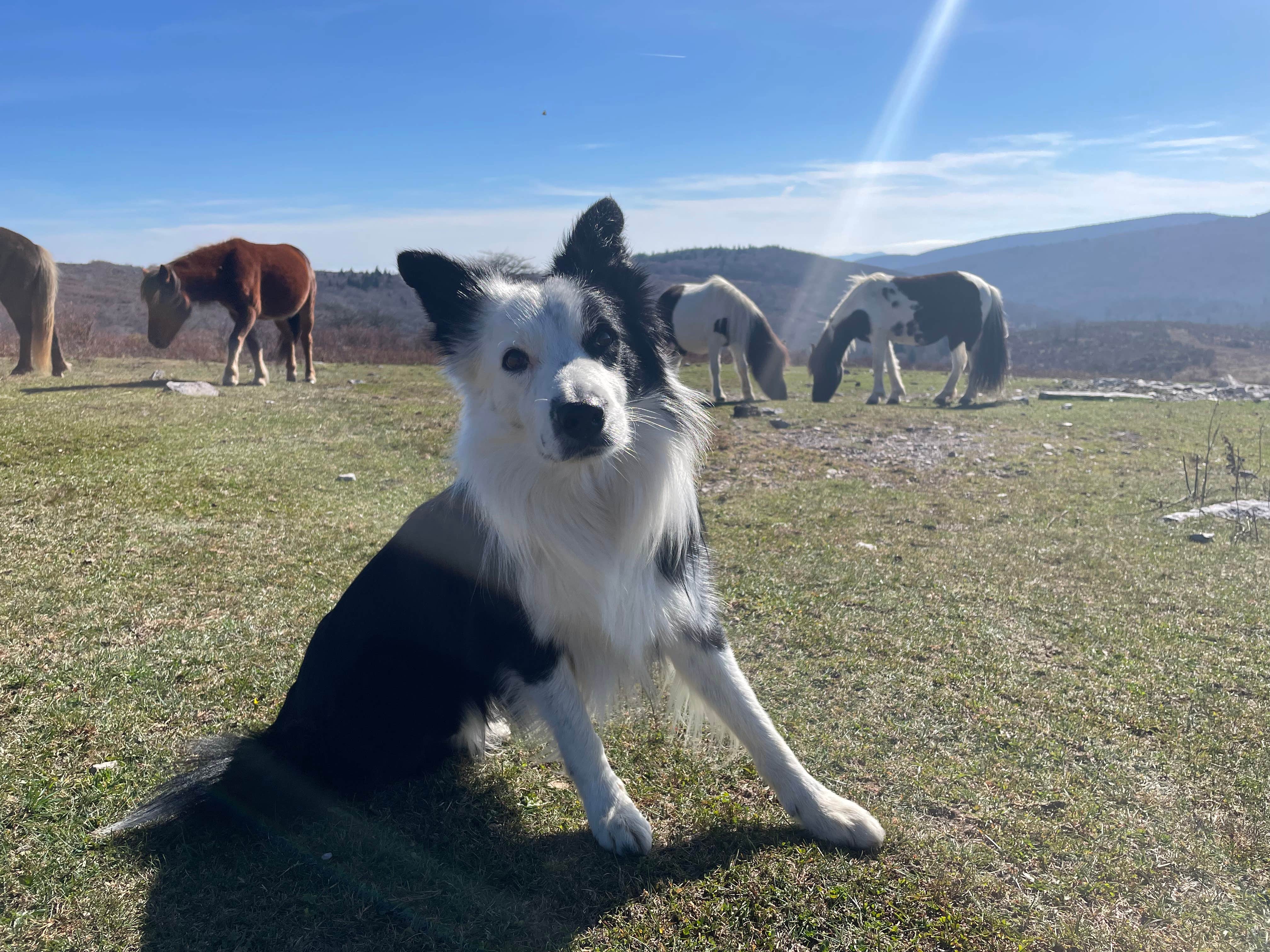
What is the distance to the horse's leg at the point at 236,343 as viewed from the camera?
41.0 ft

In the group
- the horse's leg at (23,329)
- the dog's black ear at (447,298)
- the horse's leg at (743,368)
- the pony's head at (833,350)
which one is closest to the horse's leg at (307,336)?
the horse's leg at (23,329)

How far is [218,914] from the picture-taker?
2.13 metres

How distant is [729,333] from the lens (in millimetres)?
14734

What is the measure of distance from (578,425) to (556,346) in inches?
17.0

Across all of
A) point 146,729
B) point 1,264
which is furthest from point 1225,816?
point 1,264

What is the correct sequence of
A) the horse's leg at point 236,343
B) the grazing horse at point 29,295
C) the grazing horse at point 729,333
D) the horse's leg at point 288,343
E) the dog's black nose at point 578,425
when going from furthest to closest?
the grazing horse at point 729,333 < the horse's leg at point 288,343 < the horse's leg at point 236,343 < the grazing horse at point 29,295 < the dog's black nose at point 578,425

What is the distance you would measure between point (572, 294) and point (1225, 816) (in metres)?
2.96

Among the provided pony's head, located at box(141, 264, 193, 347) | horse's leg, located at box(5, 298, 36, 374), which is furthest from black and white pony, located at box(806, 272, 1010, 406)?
horse's leg, located at box(5, 298, 36, 374)

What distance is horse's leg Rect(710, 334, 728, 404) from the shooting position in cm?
1484

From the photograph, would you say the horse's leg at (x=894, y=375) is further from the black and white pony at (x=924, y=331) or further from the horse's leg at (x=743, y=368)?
the horse's leg at (x=743, y=368)

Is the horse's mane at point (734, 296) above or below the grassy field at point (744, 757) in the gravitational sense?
above

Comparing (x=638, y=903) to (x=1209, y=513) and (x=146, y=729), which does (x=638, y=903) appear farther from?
(x=1209, y=513)

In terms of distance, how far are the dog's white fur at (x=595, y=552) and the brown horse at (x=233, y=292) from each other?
11.7 metres

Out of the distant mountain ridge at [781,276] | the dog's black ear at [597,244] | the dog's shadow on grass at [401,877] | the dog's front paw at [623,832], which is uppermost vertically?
the distant mountain ridge at [781,276]
